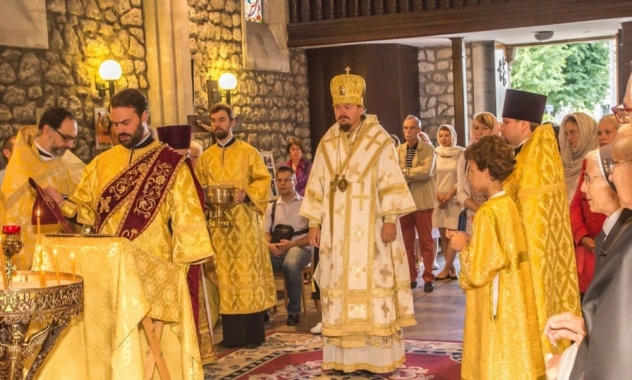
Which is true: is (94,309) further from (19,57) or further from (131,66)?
(131,66)

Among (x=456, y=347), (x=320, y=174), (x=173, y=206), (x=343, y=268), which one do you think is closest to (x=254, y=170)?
(x=320, y=174)

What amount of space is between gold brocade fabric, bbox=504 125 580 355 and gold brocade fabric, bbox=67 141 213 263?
1.85 m

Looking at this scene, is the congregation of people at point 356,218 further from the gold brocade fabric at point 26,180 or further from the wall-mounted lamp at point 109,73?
the wall-mounted lamp at point 109,73

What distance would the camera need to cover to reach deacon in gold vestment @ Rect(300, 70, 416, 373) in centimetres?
646

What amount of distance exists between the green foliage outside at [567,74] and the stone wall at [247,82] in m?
11.5

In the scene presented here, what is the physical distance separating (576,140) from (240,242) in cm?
290

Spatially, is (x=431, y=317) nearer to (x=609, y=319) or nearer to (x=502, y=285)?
(x=502, y=285)

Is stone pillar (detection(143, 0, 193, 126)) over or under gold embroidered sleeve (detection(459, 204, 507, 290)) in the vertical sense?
over

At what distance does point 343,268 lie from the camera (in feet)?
21.5

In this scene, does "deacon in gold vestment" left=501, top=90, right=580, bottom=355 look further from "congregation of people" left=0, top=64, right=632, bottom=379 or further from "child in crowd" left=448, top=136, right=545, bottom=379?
"child in crowd" left=448, top=136, right=545, bottom=379

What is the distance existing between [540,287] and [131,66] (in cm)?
665

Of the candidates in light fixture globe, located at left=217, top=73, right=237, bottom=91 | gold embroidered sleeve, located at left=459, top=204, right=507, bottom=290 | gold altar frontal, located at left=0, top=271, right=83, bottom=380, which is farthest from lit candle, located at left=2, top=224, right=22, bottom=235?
light fixture globe, located at left=217, top=73, right=237, bottom=91

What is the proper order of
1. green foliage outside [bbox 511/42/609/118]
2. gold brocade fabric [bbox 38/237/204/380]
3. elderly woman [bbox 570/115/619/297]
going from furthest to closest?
green foliage outside [bbox 511/42/609/118]
elderly woman [bbox 570/115/619/297]
gold brocade fabric [bbox 38/237/204/380]

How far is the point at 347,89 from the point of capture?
21.7 feet
